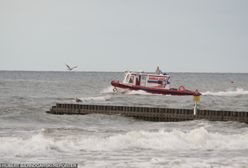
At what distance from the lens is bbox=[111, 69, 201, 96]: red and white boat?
50781 mm

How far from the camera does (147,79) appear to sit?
51.2 m

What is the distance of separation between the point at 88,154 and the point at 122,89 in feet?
114

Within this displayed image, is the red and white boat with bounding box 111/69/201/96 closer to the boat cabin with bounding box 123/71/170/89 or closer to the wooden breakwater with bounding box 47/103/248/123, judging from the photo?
the boat cabin with bounding box 123/71/170/89

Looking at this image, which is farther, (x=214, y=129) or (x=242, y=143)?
(x=214, y=129)

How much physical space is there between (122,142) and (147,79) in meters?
31.2

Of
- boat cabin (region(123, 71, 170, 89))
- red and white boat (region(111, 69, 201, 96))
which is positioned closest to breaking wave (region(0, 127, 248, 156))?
red and white boat (region(111, 69, 201, 96))

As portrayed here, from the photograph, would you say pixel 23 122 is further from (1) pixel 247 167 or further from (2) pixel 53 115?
(1) pixel 247 167

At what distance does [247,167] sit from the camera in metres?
15.5

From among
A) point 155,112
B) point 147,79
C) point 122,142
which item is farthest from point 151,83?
point 122,142

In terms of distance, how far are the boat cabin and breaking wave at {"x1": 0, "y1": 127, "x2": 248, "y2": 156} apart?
29.0 m

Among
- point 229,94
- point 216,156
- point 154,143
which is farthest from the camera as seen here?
point 229,94

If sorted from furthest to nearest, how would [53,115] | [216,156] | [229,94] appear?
[229,94]
[53,115]
[216,156]

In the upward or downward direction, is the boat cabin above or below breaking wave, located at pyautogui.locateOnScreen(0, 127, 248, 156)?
above

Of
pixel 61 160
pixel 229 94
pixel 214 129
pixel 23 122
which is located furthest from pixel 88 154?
pixel 229 94
